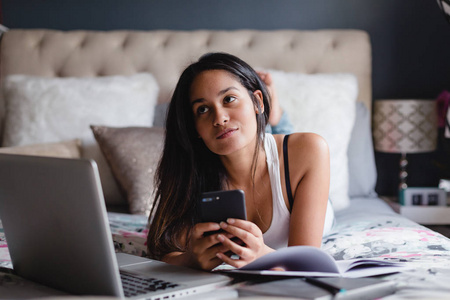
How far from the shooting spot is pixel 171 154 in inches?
62.9

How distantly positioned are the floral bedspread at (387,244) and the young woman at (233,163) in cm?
21

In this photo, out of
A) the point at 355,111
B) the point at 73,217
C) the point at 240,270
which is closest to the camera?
the point at 73,217

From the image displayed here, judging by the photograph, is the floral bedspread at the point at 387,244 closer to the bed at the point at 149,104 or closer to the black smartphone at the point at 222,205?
the bed at the point at 149,104

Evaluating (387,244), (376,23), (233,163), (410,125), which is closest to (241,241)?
(233,163)

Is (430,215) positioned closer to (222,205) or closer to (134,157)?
(134,157)

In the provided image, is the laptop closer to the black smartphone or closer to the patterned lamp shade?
the black smartphone

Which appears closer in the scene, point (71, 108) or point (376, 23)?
point (71, 108)

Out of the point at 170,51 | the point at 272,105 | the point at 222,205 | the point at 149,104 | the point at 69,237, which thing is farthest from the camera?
the point at 170,51

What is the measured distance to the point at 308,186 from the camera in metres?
1.50

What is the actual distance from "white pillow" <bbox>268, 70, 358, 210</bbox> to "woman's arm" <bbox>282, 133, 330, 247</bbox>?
78 cm

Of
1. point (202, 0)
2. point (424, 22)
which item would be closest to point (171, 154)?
point (202, 0)

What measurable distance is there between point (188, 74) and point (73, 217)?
0.74 metres

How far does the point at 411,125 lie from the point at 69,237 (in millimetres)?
2213

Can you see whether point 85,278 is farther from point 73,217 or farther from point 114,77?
point 114,77
